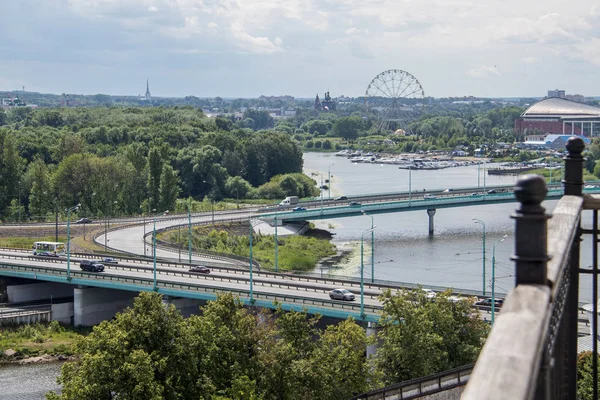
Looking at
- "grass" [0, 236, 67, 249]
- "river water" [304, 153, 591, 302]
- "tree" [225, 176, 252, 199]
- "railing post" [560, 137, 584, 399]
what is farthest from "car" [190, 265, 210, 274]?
"tree" [225, 176, 252, 199]

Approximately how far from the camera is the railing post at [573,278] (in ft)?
13.0

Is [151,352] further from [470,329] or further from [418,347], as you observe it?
[470,329]

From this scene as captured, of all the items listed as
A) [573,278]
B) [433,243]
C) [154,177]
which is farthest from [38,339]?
[573,278]

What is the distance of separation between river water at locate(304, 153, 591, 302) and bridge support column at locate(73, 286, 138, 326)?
34.0 feet

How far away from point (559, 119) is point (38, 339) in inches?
4777

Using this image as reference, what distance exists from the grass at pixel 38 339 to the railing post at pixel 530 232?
28.3 metres

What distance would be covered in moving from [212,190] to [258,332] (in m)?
52.5

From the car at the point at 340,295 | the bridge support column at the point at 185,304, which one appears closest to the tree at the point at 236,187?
the bridge support column at the point at 185,304

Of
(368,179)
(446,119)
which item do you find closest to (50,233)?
(368,179)

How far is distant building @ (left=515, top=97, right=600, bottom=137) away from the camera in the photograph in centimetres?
13862

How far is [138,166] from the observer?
208ft

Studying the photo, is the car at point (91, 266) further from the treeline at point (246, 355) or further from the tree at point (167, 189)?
the tree at point (167, 189)

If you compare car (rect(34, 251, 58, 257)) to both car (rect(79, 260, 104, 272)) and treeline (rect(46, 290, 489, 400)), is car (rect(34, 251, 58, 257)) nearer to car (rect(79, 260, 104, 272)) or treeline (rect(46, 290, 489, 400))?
car (rect(79, 260, 104, 272))

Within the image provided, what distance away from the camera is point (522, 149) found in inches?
4904
